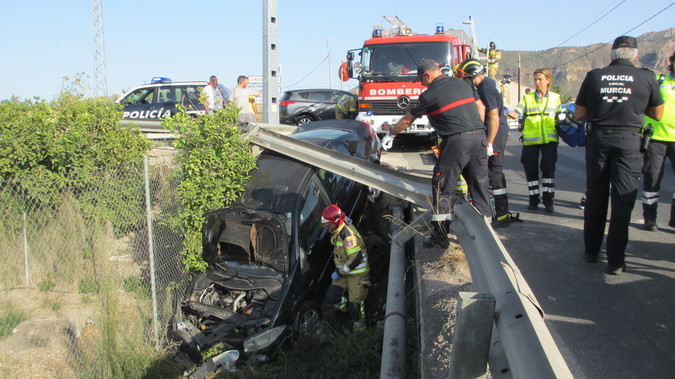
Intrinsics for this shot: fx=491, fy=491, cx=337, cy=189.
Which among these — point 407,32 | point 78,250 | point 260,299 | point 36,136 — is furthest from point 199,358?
point 407,32

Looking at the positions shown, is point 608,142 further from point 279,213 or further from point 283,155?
point 283,155

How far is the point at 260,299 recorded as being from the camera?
5172mm

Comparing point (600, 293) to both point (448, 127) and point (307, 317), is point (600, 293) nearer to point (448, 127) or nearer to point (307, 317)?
point (448, 127)

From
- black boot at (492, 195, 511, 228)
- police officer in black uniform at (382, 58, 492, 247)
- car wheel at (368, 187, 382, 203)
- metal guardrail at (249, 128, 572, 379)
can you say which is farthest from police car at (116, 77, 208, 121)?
police officer in black uniform at (382, 58, 492, 247)

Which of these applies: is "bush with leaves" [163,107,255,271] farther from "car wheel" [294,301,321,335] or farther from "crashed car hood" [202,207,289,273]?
"car wheel" [294,301,321,335]

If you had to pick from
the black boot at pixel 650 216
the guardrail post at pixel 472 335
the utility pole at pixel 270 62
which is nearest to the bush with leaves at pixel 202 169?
the guardrail post at pixel 472 335

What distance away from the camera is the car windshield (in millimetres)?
11859

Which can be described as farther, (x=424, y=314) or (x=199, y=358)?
(x=199, y=358)

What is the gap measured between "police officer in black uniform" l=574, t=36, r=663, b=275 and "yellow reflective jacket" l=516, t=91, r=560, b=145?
198cm

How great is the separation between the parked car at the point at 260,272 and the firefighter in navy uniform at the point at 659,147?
375 cm

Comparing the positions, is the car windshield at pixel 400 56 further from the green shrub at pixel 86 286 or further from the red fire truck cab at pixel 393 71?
the green shrub at pixel 86 286

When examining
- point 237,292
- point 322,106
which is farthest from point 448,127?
point 322,106

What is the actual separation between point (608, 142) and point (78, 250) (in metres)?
5.68

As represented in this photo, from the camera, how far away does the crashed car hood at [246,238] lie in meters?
5.22
